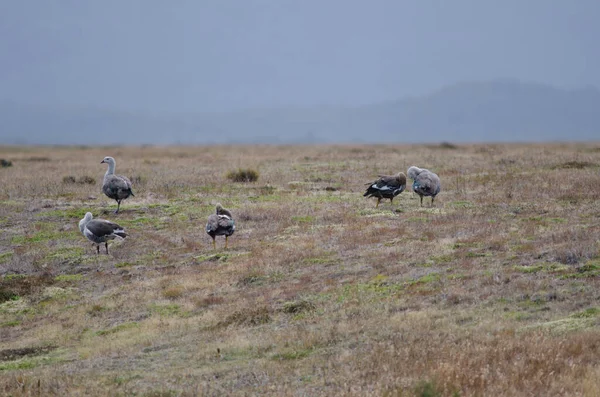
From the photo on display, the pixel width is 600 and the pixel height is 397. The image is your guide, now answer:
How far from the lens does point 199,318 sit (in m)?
16.5

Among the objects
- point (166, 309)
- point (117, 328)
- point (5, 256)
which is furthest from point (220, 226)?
point (5, 256)

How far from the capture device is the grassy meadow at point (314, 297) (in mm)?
11805

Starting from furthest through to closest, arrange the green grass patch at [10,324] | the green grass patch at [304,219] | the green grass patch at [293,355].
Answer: the green grass patch at [304,219], the green grass patch at [10,324], the green grass patch at [293,355]

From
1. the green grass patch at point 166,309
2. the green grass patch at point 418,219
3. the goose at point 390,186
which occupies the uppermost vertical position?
the goose at point 390,186

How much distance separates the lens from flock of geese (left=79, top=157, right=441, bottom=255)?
75.7 feet

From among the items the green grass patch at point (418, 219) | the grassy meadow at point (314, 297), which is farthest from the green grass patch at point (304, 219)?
the green grass patch at point (418, 219)

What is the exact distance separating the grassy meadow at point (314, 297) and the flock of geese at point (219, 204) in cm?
65

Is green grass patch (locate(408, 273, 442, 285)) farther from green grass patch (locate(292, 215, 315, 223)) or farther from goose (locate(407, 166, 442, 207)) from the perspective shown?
goose (locate(407, 166, 442, 207))

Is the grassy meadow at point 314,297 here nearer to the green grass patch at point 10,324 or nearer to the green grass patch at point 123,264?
the green grass patch at point 123,264

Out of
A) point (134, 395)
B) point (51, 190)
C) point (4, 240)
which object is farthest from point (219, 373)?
point (51, 190)

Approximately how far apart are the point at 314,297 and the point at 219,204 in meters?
8.93

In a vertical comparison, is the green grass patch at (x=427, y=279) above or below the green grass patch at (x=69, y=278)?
above

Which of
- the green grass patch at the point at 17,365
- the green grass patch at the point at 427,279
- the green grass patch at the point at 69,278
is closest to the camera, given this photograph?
the green grass patch at the point at 17,365

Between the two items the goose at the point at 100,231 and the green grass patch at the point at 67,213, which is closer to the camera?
the goose at the point at 100,231
